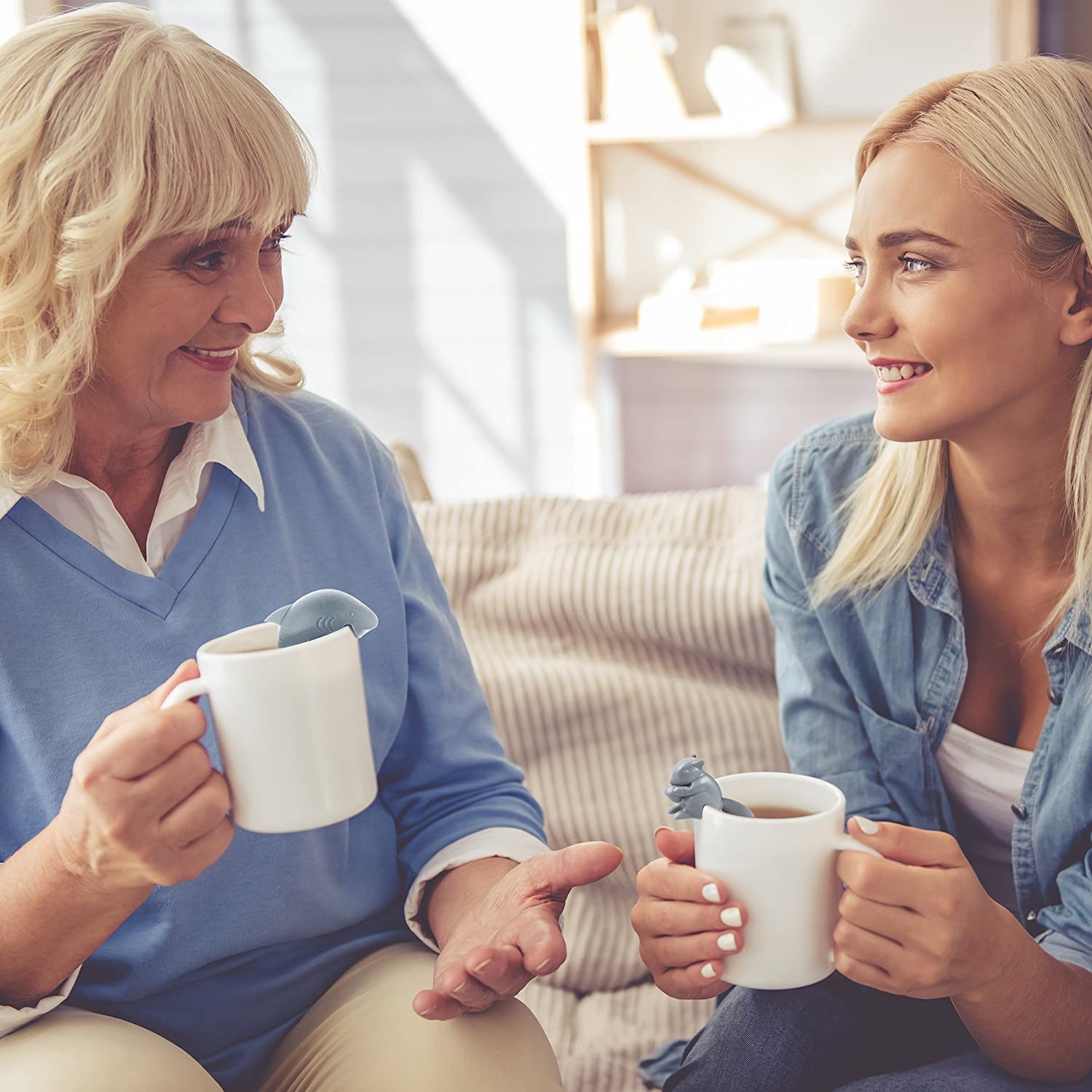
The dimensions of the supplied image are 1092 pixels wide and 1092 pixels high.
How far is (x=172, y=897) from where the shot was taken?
1.02 metres

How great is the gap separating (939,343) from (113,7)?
77cm

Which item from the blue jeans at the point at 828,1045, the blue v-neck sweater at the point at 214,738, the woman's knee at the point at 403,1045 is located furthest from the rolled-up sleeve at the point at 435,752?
the blue jeans at the point at 828,1045

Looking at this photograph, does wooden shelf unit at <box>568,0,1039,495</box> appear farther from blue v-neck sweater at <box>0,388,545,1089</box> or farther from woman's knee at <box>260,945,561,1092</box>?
woman's knee at <box>260,945,561,1092</box>

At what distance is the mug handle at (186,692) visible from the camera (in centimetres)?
81

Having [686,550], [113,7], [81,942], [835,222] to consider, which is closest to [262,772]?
[81,942]

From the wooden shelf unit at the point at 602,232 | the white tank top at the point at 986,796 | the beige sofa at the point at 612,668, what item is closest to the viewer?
the white tank top at the point at 986,796

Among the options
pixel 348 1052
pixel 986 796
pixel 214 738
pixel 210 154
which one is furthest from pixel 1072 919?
pixel 210 154

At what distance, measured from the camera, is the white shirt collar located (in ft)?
3.58

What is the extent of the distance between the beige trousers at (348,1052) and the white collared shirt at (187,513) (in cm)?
9

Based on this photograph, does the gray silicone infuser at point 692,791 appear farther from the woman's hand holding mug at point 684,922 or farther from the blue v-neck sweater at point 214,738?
the blue v-neck sweater at point 214,738

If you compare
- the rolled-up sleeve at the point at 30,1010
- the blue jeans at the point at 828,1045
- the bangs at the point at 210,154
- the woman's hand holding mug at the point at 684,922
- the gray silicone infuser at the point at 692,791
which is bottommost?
the blue jeans at the point at 828,1045

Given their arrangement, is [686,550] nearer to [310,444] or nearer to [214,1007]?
[310,444]

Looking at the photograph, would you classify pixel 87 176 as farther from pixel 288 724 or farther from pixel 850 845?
pixel 850 845

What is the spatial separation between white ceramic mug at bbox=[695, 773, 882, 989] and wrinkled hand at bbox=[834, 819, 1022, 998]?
0.05 ft
